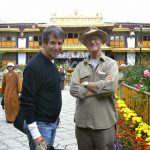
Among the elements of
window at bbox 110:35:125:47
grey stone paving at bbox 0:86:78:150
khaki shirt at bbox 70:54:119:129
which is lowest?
grey stone paving at bbox 0:86:78:150

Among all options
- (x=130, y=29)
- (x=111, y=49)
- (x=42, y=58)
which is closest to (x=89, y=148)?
(x=42, y=58)

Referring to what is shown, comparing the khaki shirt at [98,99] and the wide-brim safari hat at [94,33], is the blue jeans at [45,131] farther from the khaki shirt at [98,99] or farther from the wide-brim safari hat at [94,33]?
the wide-brim safari hat at [94,33]

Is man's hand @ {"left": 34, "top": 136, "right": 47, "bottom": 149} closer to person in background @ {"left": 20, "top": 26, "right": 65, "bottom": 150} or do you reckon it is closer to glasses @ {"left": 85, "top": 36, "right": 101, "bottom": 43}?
person in background @ {"left": 20, "top": 26, "right": 65, "bottom": 150}

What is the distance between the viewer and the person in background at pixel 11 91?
27.5 ft

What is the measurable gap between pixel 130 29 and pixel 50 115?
36.0 m

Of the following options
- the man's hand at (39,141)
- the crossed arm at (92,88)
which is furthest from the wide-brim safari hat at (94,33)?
the man's hand at (39,141)

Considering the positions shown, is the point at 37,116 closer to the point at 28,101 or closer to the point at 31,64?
the point at 28,101

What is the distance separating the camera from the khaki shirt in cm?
325

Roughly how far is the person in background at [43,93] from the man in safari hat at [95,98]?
39cm

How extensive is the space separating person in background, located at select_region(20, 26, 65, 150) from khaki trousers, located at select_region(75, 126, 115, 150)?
0.44 m

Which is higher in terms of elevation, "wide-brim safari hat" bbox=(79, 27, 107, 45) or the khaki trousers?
"wide-brim safari hat" bbox=(79, 27, 107, 45)

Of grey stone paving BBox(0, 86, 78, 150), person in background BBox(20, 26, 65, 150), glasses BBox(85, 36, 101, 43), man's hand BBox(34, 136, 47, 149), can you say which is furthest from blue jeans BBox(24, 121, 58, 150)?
grey stone paving BBox(0, 86, 78, 150)

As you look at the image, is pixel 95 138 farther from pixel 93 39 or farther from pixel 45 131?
pixel 93 39

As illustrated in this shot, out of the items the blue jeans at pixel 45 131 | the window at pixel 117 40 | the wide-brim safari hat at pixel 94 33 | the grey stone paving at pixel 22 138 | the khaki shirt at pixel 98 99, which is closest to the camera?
the blue jeans at pixel 45 131
